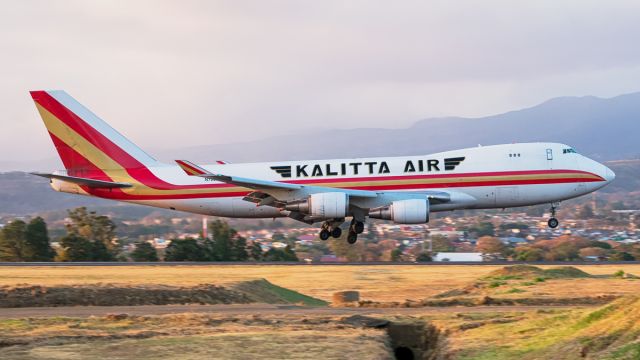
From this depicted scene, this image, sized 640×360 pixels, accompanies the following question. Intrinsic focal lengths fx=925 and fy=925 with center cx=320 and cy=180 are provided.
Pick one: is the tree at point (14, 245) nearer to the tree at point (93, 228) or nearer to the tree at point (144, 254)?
the tree at point (93, 228)

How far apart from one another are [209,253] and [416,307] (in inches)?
1400

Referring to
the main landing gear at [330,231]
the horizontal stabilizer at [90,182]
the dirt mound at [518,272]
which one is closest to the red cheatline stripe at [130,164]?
the horizontal stabilizer at [90,182]

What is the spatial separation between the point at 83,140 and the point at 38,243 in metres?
17.1

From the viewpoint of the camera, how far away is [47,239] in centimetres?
6625

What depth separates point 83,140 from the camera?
5116 cm

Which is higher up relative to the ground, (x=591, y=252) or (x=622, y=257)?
(x=591, y=252)

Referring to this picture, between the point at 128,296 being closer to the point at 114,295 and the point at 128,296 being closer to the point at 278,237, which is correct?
the point at 114,295

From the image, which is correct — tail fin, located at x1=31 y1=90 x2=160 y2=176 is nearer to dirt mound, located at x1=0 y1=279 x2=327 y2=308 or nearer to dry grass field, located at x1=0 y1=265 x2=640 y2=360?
dirt mound, located at x1=0 y1=279 x2=327 y2=308

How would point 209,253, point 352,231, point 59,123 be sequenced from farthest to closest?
point 209,253, point 59,123, point 352,231

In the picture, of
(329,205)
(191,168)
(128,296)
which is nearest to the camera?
(128,296)

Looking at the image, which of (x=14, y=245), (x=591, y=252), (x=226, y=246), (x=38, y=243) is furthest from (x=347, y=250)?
(x=14, y=245)

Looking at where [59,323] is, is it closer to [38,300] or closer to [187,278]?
[38,300]

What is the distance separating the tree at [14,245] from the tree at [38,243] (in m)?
0.32

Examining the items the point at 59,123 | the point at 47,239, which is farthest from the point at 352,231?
the point at 47,239
